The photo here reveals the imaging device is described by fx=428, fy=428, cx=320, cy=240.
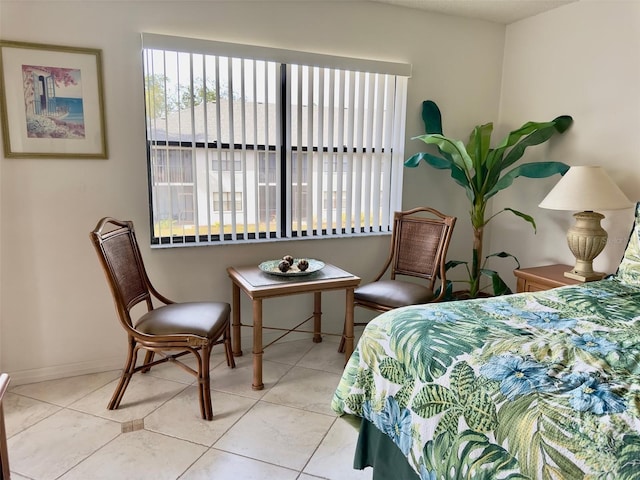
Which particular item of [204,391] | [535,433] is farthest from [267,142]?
[535,433]

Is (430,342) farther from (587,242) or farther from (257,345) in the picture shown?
(587,242)

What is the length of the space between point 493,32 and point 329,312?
8.50 ft

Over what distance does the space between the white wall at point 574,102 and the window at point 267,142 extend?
984 mm

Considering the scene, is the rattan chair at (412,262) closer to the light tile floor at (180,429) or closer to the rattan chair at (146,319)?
the light tile floor at (180,429)

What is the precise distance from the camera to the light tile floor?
6.03 feet

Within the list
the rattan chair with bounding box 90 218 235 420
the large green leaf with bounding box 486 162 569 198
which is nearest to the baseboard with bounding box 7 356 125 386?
the rattan chair with bounding box 90 218 235 420

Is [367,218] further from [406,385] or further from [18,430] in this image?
[18,430]

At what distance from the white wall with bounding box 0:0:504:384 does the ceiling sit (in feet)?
0.40

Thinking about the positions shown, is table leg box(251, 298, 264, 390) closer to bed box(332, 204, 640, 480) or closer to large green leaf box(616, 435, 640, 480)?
bed box(332, 204, 640, 480)

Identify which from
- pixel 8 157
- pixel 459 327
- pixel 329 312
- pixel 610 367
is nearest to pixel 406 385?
→ pixel 459 327

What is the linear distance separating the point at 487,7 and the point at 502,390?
2.96m

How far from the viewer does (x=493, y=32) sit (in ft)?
11.3

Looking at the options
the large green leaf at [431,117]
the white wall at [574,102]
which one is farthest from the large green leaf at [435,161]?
the white wall at [574,102]

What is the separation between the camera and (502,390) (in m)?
1.15
